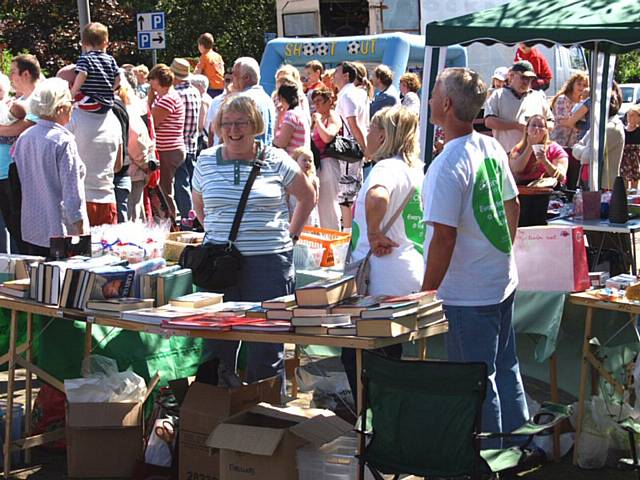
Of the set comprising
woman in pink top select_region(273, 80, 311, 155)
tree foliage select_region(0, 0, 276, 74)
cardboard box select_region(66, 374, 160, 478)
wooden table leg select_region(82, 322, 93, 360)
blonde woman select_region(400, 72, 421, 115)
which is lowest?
cardboard box select_region(66, 374, 160, 478)

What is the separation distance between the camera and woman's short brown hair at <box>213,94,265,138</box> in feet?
17.1

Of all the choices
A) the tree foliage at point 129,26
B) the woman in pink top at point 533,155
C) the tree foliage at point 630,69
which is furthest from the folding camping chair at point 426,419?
the tree foliage at point 630,69

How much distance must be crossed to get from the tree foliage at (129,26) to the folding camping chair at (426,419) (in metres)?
23.1

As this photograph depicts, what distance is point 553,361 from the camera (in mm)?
5641

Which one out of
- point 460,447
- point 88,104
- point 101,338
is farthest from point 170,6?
point 460,447

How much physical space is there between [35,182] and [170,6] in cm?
2386

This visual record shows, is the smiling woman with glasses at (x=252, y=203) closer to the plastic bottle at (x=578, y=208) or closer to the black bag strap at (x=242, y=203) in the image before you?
the black bag strap at (x=242, y=203)

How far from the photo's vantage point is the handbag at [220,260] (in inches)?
202

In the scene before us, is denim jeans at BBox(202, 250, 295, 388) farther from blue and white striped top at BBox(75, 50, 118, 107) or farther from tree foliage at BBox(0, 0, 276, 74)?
tree foliage at BBox(0, 0, 276, 74)

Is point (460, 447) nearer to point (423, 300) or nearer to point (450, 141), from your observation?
point (423, 300)

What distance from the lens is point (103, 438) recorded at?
5.15 meters

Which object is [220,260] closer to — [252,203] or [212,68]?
[252,203]

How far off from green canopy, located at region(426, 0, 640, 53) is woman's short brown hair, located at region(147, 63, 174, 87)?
111 inches

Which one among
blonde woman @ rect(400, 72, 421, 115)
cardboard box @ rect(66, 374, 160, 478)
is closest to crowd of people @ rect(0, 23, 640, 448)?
cardboard box @ rect(66, 374, 160, 478)
